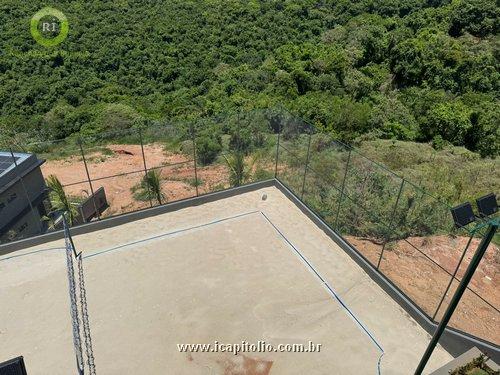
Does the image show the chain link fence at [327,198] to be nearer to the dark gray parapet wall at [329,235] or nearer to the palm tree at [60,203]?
the palm tree at [60,203]

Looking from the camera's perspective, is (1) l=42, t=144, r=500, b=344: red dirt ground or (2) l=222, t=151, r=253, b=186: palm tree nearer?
(1) l=42, t=144, r=500, b=344: red dirt ground

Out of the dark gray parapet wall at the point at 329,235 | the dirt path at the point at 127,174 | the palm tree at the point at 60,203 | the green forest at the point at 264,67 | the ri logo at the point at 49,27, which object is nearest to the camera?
the dark gray parapet wall at the point at 329,235

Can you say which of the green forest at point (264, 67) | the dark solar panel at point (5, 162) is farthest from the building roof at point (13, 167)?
the green forest at point (264, 67)

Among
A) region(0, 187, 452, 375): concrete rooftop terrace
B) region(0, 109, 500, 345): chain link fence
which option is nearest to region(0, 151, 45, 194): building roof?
region(0, 109, 500, 345): chain link fence

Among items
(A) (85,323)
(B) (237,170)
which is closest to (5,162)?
(A) (85,323)

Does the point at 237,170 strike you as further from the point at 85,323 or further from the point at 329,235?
the point at 85,323

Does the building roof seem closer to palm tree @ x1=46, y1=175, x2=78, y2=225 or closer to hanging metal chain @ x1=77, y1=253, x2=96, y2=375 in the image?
palm tree @ x1=46, y1=175, x2=78, y2=225

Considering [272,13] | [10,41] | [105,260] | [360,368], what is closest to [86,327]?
[105,260]
